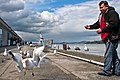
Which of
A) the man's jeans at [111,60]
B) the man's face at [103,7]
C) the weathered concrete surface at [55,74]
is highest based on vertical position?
the man's face at [103,7]

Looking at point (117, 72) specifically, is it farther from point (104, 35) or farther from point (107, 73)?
point (104, 35)

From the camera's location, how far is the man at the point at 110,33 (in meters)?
10.0

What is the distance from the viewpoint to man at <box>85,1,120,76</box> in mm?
10023

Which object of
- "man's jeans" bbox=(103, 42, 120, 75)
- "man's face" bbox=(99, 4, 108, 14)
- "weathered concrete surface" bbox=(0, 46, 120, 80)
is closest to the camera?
"weathered concrete surface" bbox=(0, 46, 120, 80)

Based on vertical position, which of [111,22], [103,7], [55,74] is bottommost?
[55,74]

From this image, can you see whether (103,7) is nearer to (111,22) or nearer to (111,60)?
(111,22)

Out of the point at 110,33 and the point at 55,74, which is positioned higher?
Result: the point at 110,33

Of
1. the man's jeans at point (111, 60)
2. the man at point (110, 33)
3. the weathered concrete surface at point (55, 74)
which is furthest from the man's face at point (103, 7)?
the weathered concrete surface at point (55, 74)

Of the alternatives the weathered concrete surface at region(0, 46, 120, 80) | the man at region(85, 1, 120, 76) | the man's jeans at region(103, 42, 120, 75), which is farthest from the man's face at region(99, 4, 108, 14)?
the weathered concrete surface at region(0, 46, 120, 80)

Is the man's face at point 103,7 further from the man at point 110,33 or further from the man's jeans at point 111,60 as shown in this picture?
the man's jeans at point 111,60

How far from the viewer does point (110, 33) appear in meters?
10.3

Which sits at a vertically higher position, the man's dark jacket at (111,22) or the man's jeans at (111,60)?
the man's dark jacket at (111,22)

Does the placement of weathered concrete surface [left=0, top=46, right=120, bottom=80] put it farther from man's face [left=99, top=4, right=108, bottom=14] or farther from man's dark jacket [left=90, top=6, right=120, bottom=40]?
man's face [left=99, top=4, right=108, bottom=14]

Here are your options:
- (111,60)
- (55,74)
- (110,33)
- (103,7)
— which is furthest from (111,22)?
(55,74)
